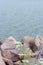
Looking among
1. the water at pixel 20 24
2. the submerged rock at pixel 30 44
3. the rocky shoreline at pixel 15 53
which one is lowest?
the water at pixel 20 24

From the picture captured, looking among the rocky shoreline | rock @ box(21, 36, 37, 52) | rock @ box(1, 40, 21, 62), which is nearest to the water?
rock @ box(21, 36, 37, 52)

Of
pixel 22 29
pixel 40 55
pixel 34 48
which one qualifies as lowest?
pixel 22 29

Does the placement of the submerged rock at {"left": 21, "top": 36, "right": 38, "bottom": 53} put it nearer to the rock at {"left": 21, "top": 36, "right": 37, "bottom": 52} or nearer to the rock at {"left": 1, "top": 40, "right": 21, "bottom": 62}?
the rock at {"left": 21, "top": 36, "right": 37, "bottom": 52}

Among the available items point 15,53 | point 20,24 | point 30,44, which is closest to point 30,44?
point 30,44

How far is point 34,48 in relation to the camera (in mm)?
5328

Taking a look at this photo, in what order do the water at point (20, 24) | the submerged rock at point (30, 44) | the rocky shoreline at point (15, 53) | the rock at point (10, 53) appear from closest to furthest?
1. the rocky shoreline at point (15, 53)
2. the rock at point (10, 53)
3. the submerged rock at point (30, 44)
4. the water at point (20, 24)

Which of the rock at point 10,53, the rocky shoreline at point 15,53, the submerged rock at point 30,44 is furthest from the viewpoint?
the submerged rock at point 30,44

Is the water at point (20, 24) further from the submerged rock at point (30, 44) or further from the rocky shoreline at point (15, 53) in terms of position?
the rocky shoreline at point (15, 53)

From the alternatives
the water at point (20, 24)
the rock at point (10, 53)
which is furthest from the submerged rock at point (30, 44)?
the water at point (20, 24)

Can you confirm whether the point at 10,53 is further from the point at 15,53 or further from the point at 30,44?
the point at 30,44

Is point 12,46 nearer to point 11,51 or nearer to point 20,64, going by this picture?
point 11,51

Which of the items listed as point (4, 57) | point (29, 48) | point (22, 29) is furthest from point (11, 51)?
point (22, 29)

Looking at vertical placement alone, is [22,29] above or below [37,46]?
below

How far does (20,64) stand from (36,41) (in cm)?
113
